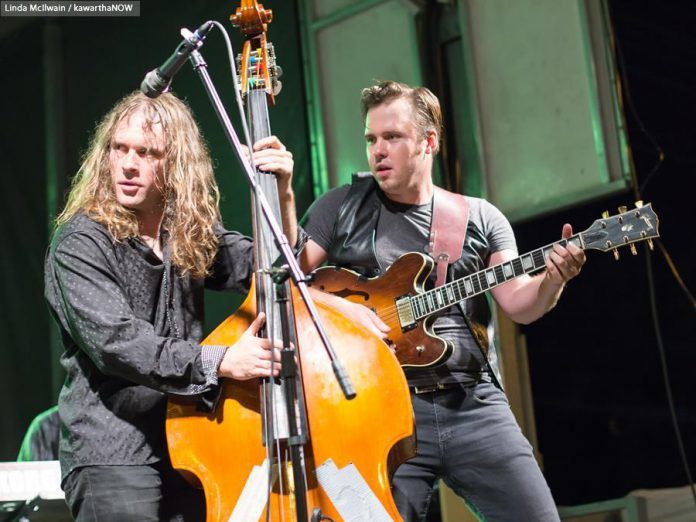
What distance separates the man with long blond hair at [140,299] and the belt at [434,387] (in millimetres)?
749

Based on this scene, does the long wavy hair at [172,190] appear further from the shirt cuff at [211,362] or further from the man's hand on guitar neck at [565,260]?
the man's hand on guitar neck at [565,260]

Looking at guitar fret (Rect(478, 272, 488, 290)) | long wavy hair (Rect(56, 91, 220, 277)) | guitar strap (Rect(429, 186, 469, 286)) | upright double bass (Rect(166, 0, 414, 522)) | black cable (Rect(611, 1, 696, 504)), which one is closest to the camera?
upright double bass (Rect(166, 0, 414, 522))

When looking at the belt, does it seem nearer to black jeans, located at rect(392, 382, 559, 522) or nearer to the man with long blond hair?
black jeans, located at rect(392, 382, 559, 522)

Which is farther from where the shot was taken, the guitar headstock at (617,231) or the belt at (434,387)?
the belt at (434,387)

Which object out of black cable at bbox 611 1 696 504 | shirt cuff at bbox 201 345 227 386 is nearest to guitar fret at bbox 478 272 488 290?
shirt cuff at bbox 201 345 227 386

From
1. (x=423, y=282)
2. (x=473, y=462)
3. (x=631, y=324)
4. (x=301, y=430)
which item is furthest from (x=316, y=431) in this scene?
(x=631, y=324)

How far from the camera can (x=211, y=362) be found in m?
2.60

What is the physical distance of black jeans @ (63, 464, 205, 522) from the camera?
8.41 feet

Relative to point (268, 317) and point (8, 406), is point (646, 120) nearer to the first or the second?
point (268, 317)

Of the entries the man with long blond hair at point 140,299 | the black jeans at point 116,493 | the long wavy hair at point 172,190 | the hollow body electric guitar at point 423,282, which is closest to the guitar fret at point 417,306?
the hollow body electric guitar at point 423,282

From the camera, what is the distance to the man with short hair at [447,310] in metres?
3.15

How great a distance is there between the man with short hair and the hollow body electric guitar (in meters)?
0.06

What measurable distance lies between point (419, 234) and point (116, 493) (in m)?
1.59

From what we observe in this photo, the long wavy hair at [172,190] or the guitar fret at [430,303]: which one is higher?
the long wavy hair at [172,190]
